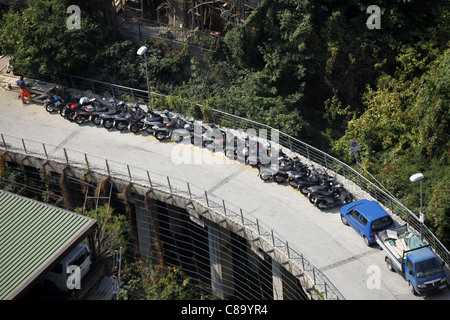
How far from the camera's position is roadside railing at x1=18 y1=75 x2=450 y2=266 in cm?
2396

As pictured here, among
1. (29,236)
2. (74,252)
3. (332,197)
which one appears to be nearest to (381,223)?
(332,197)

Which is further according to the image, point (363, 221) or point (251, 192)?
point (251, 192)

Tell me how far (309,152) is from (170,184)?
7128mm

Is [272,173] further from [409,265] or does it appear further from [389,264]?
[409,265]

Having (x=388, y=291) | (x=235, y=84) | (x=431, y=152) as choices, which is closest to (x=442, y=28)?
(x=431, y=152)

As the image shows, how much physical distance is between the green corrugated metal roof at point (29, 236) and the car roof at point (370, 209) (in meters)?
10.3

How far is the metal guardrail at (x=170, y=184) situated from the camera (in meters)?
22.6

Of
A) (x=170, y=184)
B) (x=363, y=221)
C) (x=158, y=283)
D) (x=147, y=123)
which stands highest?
(x=363, y=221)

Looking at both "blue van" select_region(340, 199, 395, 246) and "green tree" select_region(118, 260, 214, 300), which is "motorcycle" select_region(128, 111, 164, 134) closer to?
"green tree" select_region(118, 260, 214, 300)

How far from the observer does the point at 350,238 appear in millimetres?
24031

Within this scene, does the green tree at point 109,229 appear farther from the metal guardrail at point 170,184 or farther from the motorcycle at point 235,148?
the motorcycle at point 235,148

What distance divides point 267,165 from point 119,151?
741 cm

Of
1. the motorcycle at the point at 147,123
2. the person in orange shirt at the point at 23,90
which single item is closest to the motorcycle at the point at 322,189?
the motorcycle at the point at 147,123

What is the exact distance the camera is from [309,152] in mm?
29469
